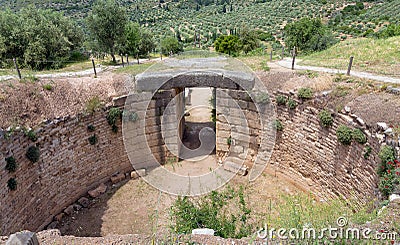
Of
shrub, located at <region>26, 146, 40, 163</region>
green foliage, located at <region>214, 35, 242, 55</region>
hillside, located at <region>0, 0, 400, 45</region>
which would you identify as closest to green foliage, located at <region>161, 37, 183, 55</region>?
green foliage, located at <region>214, 35, 242, 55</region>

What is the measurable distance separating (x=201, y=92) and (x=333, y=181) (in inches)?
548

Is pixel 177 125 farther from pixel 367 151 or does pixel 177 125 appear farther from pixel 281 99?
pixel 367 151

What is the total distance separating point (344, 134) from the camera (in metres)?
8.35

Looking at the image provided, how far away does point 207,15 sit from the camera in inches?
2447

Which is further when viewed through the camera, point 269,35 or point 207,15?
point 207,15

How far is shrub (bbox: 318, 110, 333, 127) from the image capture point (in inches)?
353

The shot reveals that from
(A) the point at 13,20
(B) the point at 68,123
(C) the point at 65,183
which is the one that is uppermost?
(A) the point at 13,20

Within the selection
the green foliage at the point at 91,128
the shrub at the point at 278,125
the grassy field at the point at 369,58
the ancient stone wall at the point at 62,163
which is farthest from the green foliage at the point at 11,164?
the grassy field at the point at 369,58

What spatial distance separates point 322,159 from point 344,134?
1.51 m

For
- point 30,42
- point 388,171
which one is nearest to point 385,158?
point 388,171

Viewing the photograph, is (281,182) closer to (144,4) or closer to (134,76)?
(134,76)

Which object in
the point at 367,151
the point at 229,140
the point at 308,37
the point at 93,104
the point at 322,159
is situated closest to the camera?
the point at 367,151

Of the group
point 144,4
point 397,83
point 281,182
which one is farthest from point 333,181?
point 144,4

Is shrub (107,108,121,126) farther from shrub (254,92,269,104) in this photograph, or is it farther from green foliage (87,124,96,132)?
shrub (254,92,269,104)
